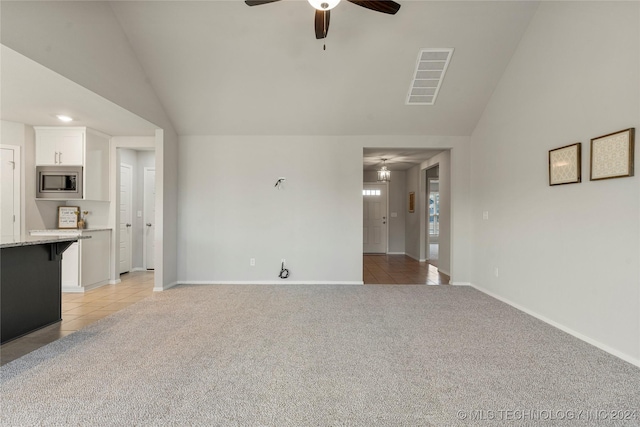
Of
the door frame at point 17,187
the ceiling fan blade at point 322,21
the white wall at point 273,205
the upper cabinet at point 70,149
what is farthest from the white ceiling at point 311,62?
the door frame at point 17,187

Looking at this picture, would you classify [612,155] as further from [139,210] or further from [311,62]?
[139,210]

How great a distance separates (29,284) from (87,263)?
184cm

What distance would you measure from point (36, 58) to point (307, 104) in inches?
116

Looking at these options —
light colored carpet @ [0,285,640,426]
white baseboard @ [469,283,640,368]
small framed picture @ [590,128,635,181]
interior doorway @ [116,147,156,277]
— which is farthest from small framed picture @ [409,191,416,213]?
interior doorway @ [116,147,156,277]

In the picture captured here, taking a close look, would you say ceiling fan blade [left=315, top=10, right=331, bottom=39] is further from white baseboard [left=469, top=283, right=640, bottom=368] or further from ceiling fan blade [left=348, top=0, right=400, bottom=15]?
white baseboard [left=469, top=283, right=640, bottom=368]

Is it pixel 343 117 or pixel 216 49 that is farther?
pixel 343 117

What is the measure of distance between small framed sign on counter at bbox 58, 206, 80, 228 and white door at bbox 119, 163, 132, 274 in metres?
0.97

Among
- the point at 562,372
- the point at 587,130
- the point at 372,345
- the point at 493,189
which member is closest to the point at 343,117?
the point at 493,189

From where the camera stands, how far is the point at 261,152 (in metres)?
5.03

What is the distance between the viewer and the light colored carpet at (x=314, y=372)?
68.3 inches

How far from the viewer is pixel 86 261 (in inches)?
180

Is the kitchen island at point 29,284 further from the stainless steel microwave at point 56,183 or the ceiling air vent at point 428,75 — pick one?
the ceiling air vent at point 428,75

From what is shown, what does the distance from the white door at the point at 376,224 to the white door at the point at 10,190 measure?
25.1 feet

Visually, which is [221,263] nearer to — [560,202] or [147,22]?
[147,22]
